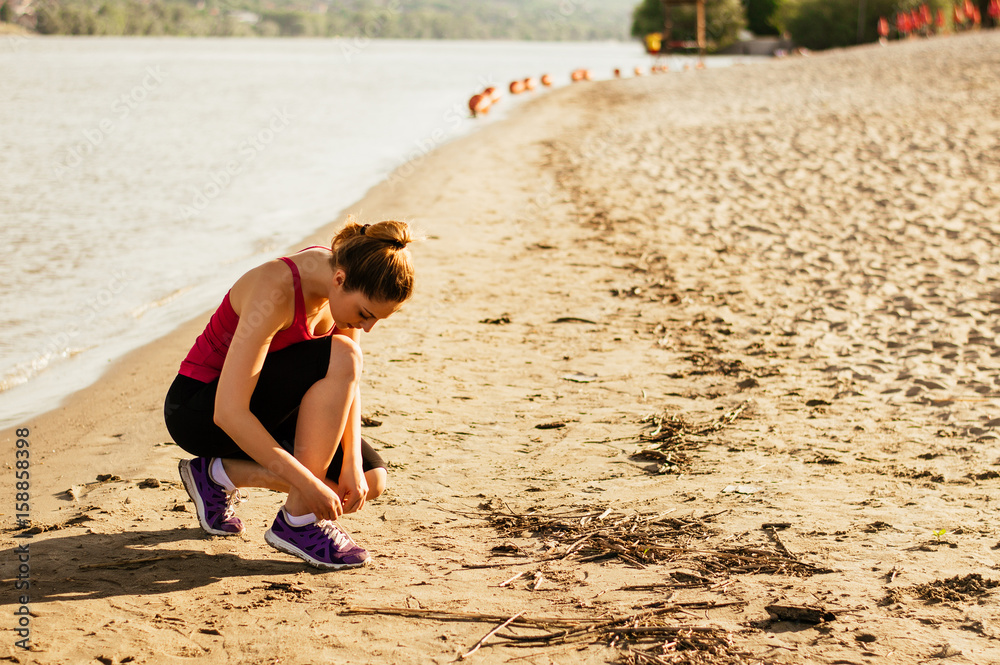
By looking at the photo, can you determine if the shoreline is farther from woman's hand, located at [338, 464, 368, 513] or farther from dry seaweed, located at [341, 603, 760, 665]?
dry seaweed, located at [341, 603, 760, 665]

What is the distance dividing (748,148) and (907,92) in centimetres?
703

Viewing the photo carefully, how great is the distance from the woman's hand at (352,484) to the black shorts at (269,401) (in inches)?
2.0

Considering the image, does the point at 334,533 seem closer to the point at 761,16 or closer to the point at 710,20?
the point at 710,20

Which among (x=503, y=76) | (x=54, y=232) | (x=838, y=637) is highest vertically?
(x=503, y=76)

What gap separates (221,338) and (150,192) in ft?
30.8

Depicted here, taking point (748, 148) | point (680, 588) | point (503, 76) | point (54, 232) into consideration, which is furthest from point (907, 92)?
point (503, 76)

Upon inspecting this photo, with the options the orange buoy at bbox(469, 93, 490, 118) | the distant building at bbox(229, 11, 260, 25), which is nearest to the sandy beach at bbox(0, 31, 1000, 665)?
the orange buoy at bbox(469, 93, 490, 118)

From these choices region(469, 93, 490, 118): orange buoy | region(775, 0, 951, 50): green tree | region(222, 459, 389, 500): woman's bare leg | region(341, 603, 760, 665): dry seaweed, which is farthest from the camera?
region(775, 0, 951, 50): green tree

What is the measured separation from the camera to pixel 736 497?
3279mm

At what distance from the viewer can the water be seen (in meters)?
5.98

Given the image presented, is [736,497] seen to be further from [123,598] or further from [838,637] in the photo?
[123,598]

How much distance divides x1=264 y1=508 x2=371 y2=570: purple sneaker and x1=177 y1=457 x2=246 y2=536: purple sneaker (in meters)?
0.22

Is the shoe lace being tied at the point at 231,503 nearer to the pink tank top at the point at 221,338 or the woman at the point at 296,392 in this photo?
the woman at the point at 296,392

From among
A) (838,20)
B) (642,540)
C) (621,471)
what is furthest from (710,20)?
(642,540)
